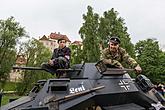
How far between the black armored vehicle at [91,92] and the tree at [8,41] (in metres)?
43.4

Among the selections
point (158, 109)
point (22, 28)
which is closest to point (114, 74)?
point (158, 109)

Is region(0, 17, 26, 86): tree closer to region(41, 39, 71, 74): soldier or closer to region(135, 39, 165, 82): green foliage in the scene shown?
region(135, 39, 165, 82): green foliage

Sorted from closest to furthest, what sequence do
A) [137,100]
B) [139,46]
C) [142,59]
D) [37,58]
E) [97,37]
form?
[137,100] < [97,37] < [37,58] < [142,59] < [139,46]

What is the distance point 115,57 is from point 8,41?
151 feet

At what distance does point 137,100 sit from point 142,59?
65.2 meters

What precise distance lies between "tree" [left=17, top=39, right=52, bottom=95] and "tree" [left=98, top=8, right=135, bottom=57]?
33.6 ft

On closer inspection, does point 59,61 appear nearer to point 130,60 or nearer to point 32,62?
point 130,60

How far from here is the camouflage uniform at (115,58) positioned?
7.54 m

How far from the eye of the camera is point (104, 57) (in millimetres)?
7828

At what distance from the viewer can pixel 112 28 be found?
53.3m

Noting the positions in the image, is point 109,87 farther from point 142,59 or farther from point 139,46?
point 139,46

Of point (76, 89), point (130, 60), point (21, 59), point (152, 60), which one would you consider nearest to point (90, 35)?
point (21, 59)

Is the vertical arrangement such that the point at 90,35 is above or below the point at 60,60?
above

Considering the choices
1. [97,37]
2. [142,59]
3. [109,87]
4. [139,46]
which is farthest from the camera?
[139,46]
